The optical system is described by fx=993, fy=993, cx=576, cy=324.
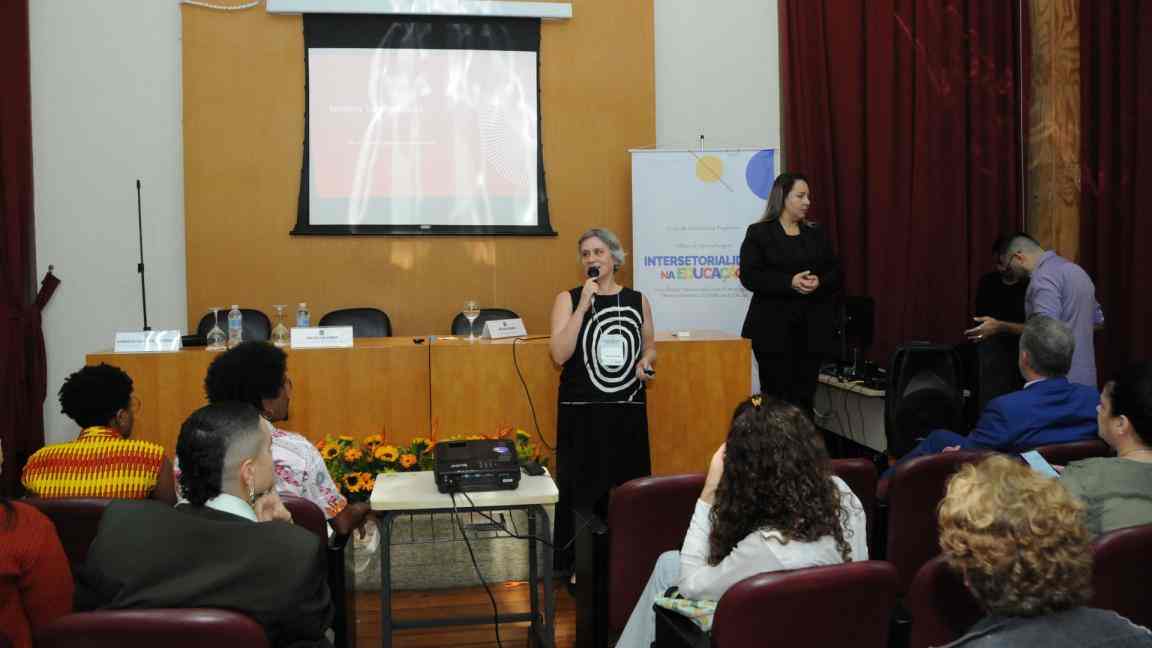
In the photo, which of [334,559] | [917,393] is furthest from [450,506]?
[917,393]

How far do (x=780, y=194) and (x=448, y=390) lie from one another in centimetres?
170

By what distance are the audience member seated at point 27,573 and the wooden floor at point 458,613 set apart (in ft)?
4.61

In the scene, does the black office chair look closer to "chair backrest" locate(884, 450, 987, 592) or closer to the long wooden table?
the long wooden table

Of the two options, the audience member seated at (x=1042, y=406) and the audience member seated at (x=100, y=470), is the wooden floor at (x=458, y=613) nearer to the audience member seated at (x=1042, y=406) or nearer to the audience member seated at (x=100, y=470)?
the audience member seated at (x=100, y=470)

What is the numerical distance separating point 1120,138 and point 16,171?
22.0 feet

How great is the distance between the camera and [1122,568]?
1.93 metres

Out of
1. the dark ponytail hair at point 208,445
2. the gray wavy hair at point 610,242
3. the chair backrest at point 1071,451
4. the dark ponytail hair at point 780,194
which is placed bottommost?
the chair backrest at point 1071,451

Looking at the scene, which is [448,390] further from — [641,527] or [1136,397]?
[1136,397]

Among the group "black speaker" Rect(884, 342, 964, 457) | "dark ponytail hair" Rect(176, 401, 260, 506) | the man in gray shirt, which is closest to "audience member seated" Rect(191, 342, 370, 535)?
"dark ponytail hair" Rect(176, 401, 260, 506)

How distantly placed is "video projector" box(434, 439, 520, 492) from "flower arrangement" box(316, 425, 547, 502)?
842mm

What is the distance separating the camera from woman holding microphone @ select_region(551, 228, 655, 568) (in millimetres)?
3764

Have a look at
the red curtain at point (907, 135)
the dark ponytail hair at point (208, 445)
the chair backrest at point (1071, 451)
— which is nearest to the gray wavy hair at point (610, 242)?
the chair backrest at point (1071, 451)

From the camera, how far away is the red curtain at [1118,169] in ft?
19.5

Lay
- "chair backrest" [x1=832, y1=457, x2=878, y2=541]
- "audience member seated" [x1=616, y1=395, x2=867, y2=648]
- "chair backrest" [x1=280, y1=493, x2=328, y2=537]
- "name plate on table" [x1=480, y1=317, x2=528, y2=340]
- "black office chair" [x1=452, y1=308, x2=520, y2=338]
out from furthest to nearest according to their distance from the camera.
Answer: "black office chair" [x1=452, y1=308, x2=520, y2=338], "name plate on table" [x1=480, y1=317, x2=528, y2=340], "chair backrest" [x1=832, y1=457, x2=878, y2=541], "chair backrest" [x1=280, y1=493, x2=328, y2=537], "audience member seated" [x1=616, y1=395, x2=867, y2=648]
